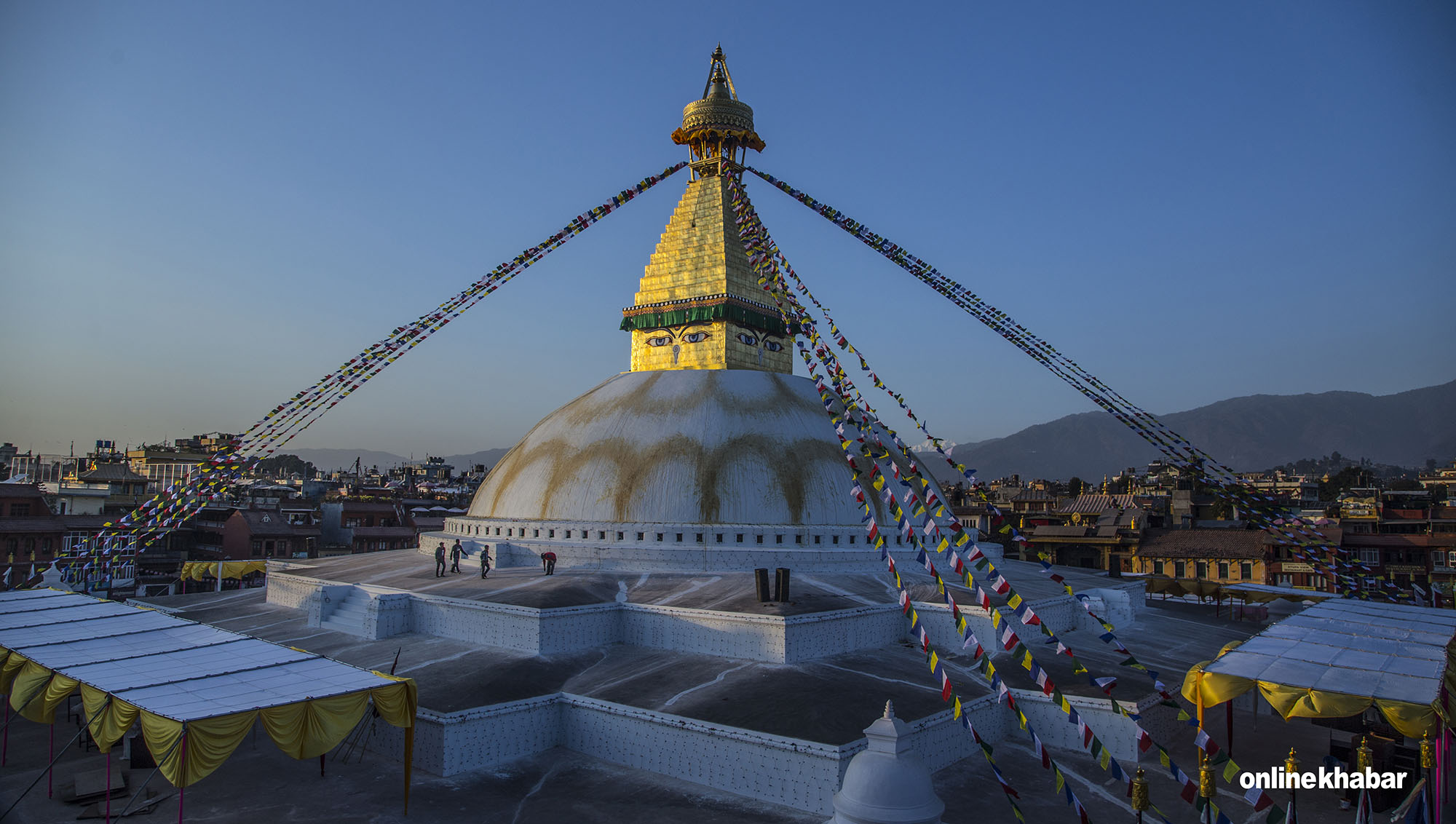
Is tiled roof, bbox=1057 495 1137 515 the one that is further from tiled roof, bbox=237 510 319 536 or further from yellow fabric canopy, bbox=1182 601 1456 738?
tiled roof, bbox=237 510 319 536

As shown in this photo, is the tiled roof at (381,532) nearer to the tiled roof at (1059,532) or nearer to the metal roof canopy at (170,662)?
the metal roof canopy at (170,662)

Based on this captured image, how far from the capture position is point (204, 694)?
32.8ft

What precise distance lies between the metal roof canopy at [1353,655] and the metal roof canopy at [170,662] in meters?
11.3

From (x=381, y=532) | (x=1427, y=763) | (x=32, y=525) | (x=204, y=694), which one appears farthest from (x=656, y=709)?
(x=381, y=532)

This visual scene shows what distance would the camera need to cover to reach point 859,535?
67.7 ft

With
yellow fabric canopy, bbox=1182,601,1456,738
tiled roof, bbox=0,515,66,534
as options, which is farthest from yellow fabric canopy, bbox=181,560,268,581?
yellow fabric canopy, bbox=1182,601,1456,738

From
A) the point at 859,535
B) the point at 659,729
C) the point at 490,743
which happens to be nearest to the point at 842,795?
the point at 659,729

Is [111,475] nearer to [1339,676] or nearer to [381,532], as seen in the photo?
[381,532]

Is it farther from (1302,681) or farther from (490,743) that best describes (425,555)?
(1302,681)

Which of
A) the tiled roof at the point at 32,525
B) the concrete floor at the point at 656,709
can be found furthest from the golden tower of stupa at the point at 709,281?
the tiled roof at the point at 32,525

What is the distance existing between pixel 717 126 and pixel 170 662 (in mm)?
19921

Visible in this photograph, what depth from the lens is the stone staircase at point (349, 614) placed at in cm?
1839

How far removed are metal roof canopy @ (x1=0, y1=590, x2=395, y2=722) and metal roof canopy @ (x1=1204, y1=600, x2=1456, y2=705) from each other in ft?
37.0

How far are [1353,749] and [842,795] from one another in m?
9.17
